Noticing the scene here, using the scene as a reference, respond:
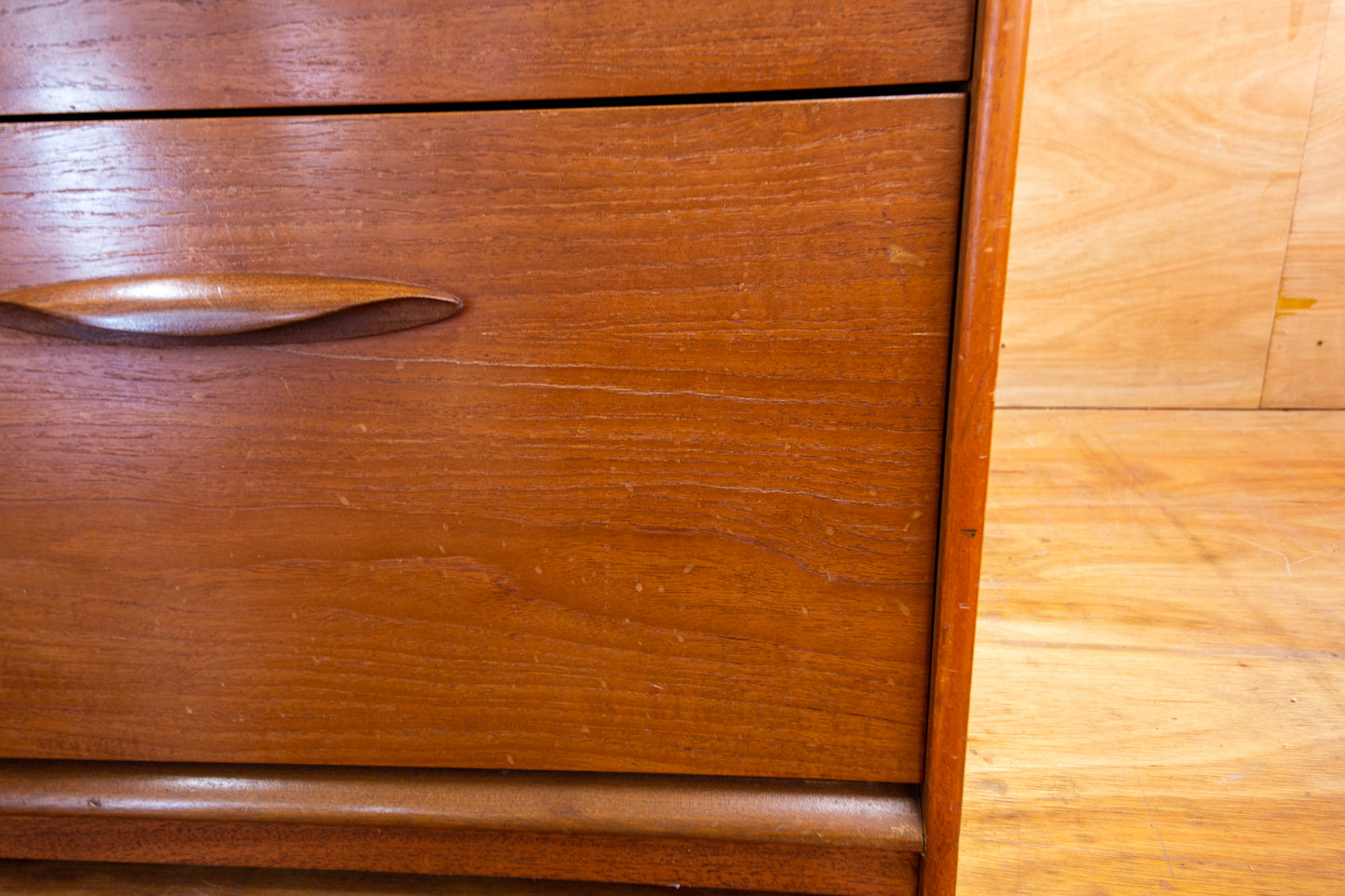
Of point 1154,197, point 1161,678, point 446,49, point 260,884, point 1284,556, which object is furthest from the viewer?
point 1154,197

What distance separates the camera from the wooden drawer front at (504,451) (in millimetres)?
292

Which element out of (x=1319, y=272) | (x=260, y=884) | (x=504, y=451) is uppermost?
(x=1319, y=272)

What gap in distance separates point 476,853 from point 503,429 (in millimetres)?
200

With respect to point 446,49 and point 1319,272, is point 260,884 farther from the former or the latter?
point 1319,272

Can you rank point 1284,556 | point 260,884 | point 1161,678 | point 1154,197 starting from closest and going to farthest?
point 260,884 → point 1161,678 → point 1284,556 → point 1154,197

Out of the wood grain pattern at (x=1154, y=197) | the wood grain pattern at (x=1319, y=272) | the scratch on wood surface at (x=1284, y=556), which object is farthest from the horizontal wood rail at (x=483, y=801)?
the wood grain pattern at (x=1319, y=272)

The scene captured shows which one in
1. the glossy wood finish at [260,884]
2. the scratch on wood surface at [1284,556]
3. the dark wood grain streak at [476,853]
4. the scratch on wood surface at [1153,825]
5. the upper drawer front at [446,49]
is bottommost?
the glossy wood finish at [260,884]

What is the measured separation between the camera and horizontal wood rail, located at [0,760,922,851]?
1.15 feet

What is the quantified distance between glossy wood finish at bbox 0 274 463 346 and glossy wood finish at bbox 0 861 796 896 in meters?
0.28

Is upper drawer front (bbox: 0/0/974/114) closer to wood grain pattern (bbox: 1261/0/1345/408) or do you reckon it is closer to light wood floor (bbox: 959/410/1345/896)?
light wood floor (bbox: 959/410/1345/896)

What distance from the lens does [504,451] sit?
0.32 metres

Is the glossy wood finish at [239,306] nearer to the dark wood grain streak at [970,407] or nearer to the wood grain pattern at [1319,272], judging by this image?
the dark wood grain streak at [970,407]

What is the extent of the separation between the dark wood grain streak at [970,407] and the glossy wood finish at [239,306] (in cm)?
18

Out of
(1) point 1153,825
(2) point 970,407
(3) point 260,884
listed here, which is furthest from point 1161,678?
(3) point 260,884
